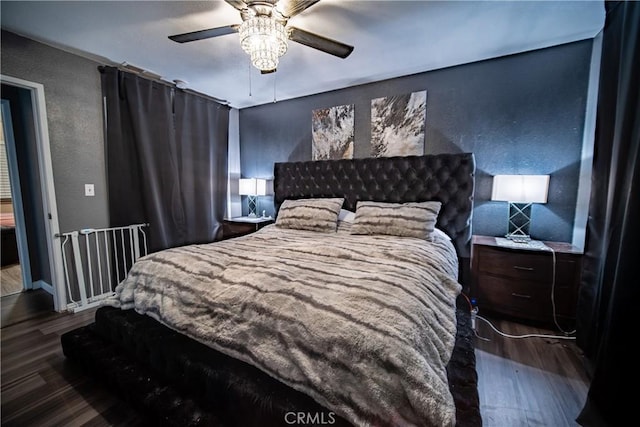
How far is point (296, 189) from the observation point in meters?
3.52

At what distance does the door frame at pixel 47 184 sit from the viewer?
2.26 metres

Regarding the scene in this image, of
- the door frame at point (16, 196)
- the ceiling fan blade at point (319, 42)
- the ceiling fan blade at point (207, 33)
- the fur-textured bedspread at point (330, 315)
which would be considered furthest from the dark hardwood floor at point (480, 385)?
the ceiling fan blade at point (319, 42)

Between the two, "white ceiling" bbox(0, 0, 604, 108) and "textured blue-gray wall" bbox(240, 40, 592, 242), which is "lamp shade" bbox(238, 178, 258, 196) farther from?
"textured blue-gray wall" bbox(240, 40, 592, 242)

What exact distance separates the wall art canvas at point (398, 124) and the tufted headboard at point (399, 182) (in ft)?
0.50

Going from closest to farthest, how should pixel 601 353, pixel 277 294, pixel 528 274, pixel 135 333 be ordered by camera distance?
pixel 277 294 < pixel 601 353 < pixel 135 333 < pixel 528 274

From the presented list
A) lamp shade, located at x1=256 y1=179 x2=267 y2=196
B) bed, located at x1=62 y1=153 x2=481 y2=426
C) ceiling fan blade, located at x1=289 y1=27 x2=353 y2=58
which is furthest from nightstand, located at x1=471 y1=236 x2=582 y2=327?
lamp shade, located at x1=256 y1=179 x2=267 y2=196

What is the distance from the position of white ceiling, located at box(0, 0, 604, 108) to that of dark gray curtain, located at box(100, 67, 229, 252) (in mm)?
355

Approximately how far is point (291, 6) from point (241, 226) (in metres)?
2.67

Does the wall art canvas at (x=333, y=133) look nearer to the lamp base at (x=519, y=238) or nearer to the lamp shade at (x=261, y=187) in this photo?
the lamp shade at (x=261, y=187)

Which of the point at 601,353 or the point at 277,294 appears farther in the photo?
the point at 601,353

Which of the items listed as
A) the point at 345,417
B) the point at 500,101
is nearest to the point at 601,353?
the point at 345,417

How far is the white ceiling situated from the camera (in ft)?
5.92

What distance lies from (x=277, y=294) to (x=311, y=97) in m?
3.03

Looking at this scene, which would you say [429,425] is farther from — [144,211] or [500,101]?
[144,211]
